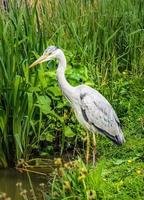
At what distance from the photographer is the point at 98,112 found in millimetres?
5980

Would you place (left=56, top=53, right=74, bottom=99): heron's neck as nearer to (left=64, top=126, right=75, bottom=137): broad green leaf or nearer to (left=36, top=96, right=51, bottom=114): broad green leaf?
(left=36, top=96, right=51, bottom=114): broad green leaf

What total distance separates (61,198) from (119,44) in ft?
12.5

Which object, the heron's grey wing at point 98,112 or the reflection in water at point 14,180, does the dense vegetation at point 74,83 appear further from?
the heron's grey wing at point 98,112

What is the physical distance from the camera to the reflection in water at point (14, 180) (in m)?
5.85

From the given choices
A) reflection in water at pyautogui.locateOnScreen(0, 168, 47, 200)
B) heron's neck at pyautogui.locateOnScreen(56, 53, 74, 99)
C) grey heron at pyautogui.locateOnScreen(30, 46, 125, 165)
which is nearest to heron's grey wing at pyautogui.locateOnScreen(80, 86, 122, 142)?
grey heron at pyautogui.locateOnScreen(30, 46, 125, 165)

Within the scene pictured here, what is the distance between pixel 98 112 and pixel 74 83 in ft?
2.75

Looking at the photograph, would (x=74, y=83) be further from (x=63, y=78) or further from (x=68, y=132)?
(x=63, y=78)

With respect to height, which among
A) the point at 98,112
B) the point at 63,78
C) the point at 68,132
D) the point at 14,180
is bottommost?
the point at 14,180

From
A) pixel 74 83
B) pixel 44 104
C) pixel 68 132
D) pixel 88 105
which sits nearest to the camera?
pixel 88 105

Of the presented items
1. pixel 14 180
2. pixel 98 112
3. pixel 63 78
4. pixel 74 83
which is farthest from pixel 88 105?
pixel 14 180

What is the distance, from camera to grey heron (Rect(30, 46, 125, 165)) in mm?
5930

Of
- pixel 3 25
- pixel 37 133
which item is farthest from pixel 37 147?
pixel 3 25

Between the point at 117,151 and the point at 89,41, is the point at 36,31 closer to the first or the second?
the point at 89,41

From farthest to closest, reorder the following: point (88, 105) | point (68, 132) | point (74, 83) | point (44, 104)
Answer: point (74, 83)
point (68, 132)
point (44, 104)
point (88, 105)
